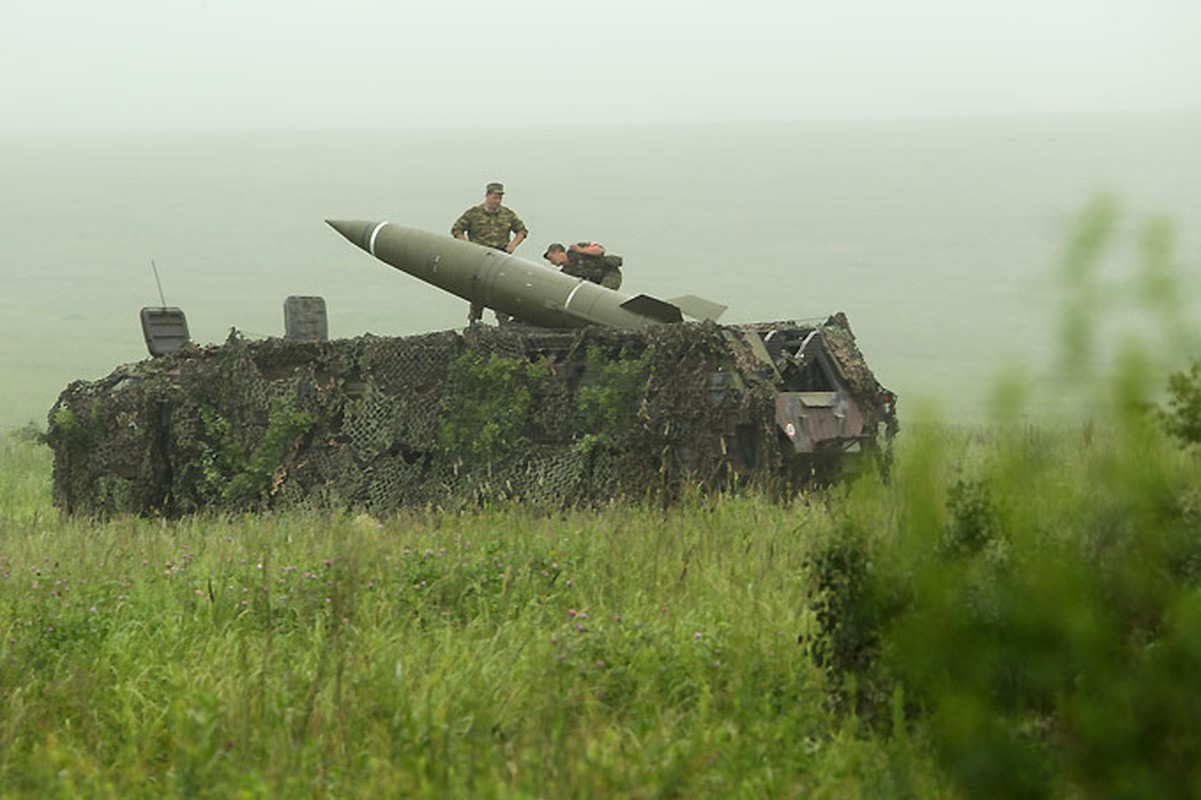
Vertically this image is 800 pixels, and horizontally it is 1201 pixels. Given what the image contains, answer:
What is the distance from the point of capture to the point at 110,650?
24.9 feet

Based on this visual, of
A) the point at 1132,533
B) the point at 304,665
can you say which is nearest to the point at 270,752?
the point at 304,665

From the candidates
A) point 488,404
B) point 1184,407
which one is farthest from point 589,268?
point 1184,407

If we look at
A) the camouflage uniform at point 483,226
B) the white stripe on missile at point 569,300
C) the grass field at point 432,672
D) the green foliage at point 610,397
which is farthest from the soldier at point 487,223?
the grass field at point 432,672

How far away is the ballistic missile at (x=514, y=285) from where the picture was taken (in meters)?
14.2

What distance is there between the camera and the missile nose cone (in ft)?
55.1

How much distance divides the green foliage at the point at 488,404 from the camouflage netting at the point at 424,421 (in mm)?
12

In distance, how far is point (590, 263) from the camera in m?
15.8

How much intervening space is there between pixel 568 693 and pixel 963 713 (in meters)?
2.04

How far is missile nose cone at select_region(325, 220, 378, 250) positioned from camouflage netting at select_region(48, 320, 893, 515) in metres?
2.22

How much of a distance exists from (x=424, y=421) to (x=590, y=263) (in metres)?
2.58

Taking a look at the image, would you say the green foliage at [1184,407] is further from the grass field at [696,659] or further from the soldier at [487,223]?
the soldier at [487,223]

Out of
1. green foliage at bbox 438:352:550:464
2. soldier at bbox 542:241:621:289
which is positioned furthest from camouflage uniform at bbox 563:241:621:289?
green foliage at bbox 438:352:550:464

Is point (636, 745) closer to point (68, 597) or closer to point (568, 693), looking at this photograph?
point (568, 693)

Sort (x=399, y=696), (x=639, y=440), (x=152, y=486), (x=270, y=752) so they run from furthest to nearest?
1. (x=152, y=486)
2. (x=639, y=440)
3. (x=399, y=696)
4. (x=270, y=752)
